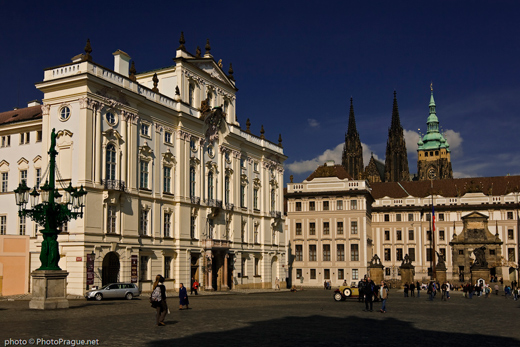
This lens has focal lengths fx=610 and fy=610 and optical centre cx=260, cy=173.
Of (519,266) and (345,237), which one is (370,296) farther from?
(519,266)

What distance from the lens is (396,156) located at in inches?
7018

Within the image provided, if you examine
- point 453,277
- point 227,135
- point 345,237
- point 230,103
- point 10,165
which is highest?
point 230,103

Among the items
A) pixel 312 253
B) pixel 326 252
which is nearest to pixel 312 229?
pixel 312 253

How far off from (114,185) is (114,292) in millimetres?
8378

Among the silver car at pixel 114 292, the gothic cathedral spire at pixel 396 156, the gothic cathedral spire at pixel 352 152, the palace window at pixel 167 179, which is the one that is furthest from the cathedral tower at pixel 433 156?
the silver car at pixel 114 292

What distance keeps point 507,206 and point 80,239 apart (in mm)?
74256

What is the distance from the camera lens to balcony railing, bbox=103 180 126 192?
145 ft

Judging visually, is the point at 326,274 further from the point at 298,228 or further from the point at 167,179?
the point at 167,179

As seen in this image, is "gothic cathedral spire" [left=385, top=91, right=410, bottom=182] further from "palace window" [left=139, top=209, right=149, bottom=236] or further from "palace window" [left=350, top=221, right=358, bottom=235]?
"palace window" [left=139, top=209, right=149, bottom=236]

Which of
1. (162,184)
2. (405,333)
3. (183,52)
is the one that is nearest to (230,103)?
(183,52)

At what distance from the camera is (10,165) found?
160ft

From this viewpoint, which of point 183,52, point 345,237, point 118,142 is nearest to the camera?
point 118,142

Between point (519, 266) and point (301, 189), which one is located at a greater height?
point (301, 189)

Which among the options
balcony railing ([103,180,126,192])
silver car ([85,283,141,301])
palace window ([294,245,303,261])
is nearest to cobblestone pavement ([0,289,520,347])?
silver car ([85,283,141,301])
